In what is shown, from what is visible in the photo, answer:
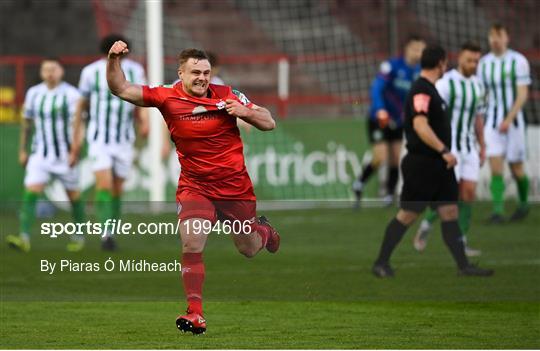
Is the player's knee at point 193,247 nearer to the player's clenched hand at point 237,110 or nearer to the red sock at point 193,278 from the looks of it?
the red sock at point 193,278

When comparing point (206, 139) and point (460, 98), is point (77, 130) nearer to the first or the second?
point (460, 98)

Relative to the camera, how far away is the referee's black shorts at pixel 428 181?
1166 centimetres

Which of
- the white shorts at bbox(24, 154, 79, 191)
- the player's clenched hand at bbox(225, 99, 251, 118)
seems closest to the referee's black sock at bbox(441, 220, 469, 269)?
the player's clenched hand at bbox(225, 99, 251, 118)

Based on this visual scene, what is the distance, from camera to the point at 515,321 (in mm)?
9719

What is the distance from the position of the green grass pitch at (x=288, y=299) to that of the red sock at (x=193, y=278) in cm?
34

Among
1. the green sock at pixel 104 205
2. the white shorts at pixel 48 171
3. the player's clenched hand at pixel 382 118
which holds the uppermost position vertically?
the player's clenched hand at pixel 382 118

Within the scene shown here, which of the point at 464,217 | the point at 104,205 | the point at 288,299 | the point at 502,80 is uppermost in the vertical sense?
the point at 502,80

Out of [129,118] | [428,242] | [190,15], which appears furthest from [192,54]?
[190,15]

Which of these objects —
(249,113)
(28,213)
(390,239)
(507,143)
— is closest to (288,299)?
(249,113)

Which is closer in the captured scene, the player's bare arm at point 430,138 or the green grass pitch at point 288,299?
the green grass pitch at point 288,299

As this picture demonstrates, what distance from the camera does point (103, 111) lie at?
1450cm

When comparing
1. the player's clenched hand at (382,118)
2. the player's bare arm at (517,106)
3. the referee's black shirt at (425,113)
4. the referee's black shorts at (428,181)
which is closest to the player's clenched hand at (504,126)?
the player's bare arm at (517,106)

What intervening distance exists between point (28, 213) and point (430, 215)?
401 cm

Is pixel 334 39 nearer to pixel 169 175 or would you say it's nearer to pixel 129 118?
pixel 169 175
